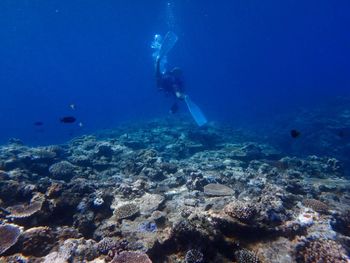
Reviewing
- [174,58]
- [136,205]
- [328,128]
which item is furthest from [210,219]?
[174,58]

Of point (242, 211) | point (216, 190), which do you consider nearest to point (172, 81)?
point (216, 190)

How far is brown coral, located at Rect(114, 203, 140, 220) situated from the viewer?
25.1 feet

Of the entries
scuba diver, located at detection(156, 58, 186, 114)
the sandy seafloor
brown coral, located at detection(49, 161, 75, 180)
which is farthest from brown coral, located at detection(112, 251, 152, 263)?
scuba diver, located at detection(156, 58, 186, 114)

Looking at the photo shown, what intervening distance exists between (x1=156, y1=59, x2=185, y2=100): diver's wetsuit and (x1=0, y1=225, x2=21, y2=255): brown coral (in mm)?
14131

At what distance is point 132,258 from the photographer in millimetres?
5199

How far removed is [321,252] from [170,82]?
1563 centimetres

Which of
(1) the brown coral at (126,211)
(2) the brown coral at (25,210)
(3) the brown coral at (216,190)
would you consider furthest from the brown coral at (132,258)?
(3) the brown coral at (216,190)

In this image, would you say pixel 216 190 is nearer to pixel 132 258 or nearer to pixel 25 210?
pixel 132 258

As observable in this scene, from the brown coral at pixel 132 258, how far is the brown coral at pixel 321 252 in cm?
313

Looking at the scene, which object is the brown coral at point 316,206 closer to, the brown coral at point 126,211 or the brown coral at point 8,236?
the brown coral at point 126,211

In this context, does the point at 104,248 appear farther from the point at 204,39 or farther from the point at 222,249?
the point at 204,39

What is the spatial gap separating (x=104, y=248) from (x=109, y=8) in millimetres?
57363

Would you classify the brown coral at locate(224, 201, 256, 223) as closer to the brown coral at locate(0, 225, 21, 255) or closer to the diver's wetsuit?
the brown coral at locate(0, 225, 21, 255)

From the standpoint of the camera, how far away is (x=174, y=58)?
188 meters
